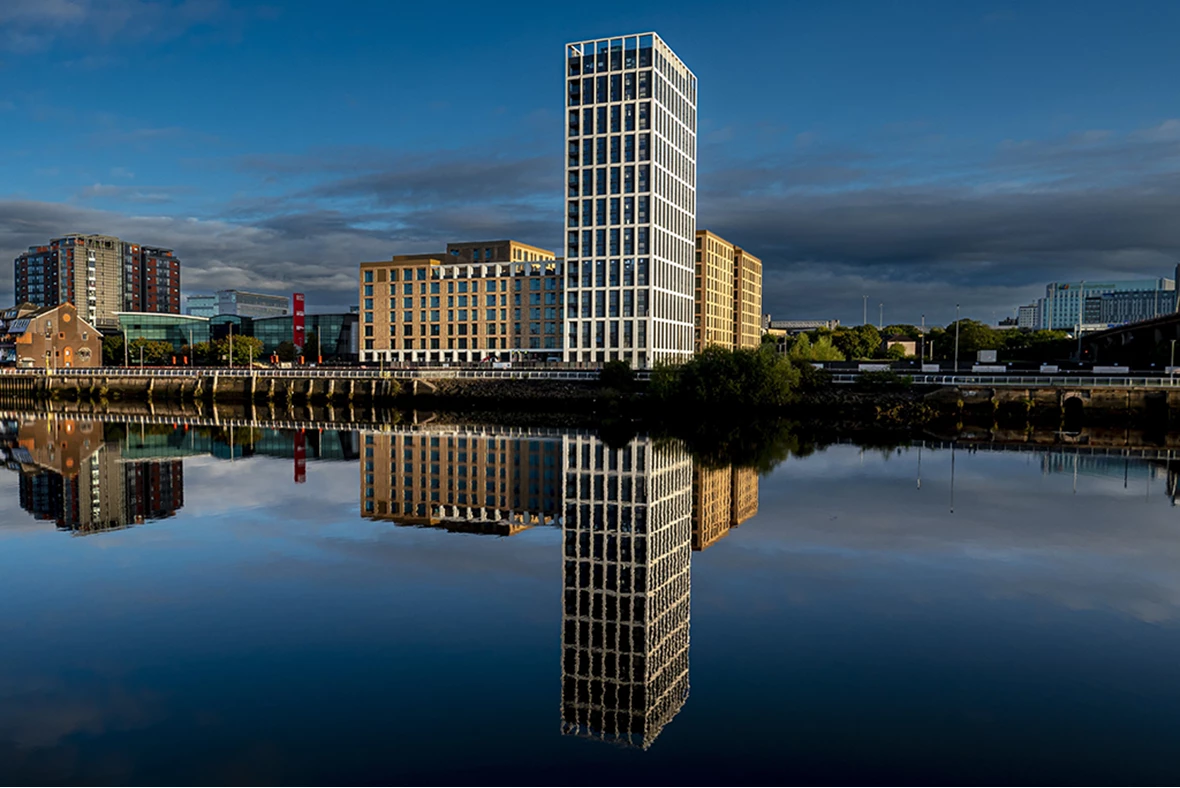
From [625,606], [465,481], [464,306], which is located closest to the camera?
[625,606]

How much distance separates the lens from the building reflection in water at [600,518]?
1316cm

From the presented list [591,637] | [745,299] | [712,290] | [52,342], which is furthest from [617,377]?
[745,299]

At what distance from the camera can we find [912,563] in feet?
69.3

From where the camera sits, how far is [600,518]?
27250 mm

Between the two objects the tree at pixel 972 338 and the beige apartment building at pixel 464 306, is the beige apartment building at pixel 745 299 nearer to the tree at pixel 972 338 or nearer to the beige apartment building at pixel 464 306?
the tree at pixel 972 338

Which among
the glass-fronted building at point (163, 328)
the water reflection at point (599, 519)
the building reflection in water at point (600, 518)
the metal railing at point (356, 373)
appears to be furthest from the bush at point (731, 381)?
the glass-fronted building at point (163, 328)

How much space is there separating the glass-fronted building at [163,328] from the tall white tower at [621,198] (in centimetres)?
9915

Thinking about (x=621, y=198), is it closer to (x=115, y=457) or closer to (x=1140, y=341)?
(x=115, y=457)

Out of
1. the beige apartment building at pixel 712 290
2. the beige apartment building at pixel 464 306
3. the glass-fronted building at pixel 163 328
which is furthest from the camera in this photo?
the glass-fronted building at pixel 163 328

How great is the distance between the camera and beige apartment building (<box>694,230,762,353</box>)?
152 meters

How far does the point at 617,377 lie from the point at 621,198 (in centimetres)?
3699

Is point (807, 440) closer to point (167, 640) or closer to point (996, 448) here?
point (996, 448)

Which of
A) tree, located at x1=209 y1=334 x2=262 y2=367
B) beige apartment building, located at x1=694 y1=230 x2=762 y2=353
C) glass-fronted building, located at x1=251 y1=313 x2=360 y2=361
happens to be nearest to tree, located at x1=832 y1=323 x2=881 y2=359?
beige apartment building, located at x1=694 y1=230 x2=762 y2=353

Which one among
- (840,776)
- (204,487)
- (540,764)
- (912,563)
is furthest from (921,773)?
(204,487)
